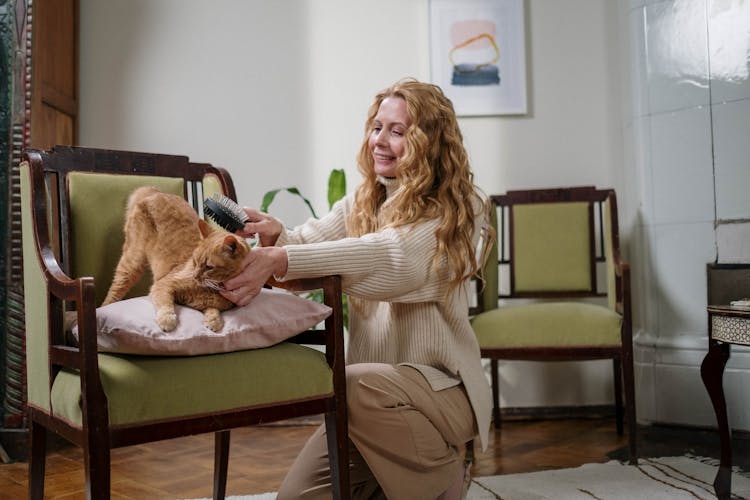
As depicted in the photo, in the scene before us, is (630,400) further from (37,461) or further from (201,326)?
(37,461)

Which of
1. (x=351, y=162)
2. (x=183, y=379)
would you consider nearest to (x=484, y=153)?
(x=351, y=162)

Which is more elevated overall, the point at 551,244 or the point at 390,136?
the point at 390,136

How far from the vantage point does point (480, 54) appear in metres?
3.63

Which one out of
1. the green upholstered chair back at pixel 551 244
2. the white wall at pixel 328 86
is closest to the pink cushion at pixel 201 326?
the green upholstered chair back at pixel 551 244

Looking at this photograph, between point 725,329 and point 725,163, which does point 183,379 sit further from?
point 725,163

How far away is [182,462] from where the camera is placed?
2.77 m

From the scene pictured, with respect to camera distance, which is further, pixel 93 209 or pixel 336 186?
pixel 336 186

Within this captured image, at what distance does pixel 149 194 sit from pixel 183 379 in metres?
0.50

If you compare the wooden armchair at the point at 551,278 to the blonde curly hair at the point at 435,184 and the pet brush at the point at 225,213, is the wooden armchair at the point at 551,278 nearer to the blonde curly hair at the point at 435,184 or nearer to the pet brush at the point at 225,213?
the blonde curly hair at the point at 435,184

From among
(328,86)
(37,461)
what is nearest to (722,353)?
(37,461)

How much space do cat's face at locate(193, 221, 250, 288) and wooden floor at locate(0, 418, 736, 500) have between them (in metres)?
1.14

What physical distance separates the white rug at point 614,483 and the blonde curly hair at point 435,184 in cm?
88

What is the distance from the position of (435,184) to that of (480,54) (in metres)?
2.06

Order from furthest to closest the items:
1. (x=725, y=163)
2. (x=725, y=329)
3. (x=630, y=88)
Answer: (x=630, y=88) → (x=725, y=163) → (x=725, y=329)
